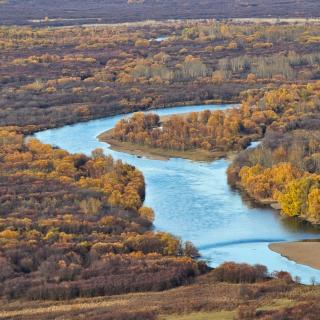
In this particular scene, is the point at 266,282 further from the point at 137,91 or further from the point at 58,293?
the point at 137,91

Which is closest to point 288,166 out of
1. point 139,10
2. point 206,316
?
point 206,316

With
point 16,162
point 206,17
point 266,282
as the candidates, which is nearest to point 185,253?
point 266,282

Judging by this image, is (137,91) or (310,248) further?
(137,91)

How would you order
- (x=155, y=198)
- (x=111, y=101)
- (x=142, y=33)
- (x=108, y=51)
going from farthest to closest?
1. (x=142, y=33)
2. (x=108, y=51)
3. (x=111, y=101)
4. (x=155, y=198)

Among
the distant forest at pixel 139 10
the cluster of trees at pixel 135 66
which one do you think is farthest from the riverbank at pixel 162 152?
the distant forest at pixel 139 10

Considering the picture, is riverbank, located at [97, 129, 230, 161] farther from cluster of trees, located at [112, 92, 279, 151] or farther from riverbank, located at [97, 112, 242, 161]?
cluster of trees, located at [112, 92, 279, 151]

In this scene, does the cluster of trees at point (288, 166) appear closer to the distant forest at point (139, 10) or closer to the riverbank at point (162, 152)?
the riverbank at point (162, 152)
